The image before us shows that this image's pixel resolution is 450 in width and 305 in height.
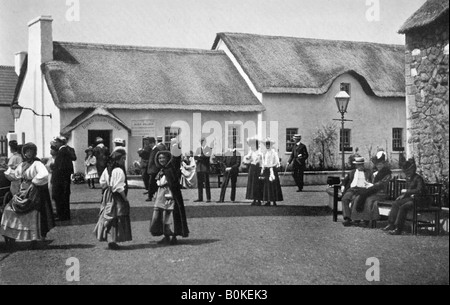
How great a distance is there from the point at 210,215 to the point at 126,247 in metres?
3.24

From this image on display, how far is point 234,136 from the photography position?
15133 mm

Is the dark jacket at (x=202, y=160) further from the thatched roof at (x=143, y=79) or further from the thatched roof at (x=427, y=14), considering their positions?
the thatched roof at (x=427, y=14)

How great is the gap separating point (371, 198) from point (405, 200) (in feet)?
4.74

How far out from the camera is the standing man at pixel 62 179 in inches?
453

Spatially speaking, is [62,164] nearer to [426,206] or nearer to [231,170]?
[231,170]

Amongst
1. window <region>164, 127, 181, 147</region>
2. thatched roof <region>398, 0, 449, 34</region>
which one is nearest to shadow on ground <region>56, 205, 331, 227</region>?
thatched roof <region>398, 0, 449, 34</region>

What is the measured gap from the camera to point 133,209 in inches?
452

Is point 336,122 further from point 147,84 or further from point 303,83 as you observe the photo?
point 147,84

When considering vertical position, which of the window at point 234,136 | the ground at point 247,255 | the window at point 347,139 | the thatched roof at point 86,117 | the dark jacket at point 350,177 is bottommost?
the ground at point 247,255

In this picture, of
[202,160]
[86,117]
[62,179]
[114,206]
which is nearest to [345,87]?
[114,206]

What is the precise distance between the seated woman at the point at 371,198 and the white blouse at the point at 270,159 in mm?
3438

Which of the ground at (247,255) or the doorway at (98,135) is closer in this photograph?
the ground at (247,255)

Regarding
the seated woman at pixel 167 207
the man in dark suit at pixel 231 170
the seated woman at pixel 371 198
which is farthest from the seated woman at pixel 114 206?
the man in dark suit at pixel 231 170

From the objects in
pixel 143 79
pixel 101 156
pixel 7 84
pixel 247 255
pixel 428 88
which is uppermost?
pixel 7 84
